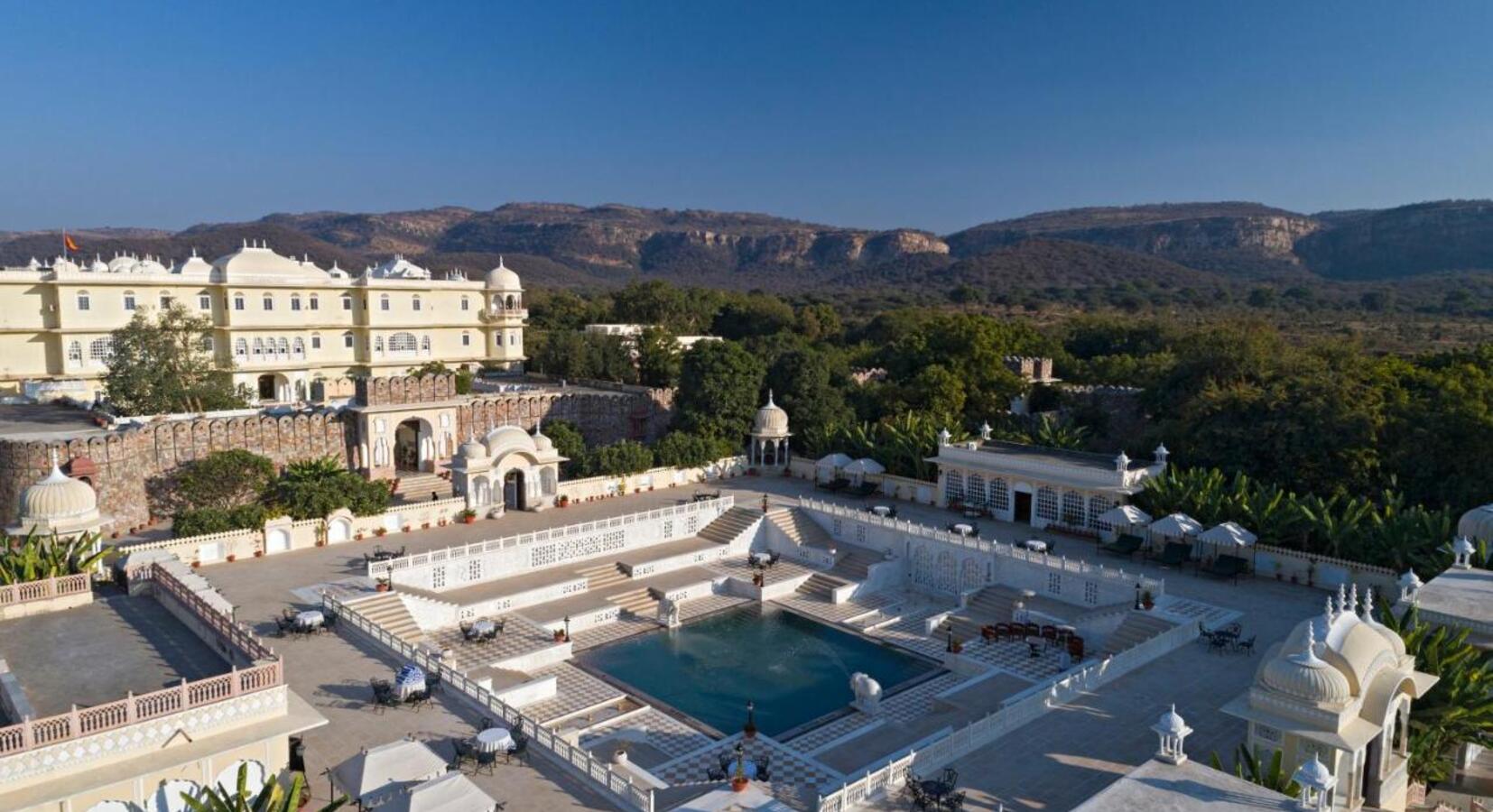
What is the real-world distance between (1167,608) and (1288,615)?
2.84 m

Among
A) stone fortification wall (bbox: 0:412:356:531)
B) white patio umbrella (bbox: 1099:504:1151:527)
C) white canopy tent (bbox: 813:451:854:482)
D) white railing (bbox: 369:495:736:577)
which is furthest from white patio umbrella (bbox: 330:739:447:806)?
white canopy tent (bbox: 813:451:854:482)

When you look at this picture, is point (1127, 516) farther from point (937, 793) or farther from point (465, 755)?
point (465, 755)

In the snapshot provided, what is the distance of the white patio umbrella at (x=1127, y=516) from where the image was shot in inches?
1168

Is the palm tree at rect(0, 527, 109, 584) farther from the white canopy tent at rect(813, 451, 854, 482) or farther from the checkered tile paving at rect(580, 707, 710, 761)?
the white canopy tent at rect(813, 451, 854, 482)

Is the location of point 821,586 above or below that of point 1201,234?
below

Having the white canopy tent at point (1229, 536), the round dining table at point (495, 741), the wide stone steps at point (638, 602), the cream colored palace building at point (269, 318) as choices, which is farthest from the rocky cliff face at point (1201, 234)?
the round dining table at point (495, 741)

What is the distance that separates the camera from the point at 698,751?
20.1 metres

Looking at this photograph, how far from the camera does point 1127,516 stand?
97.7 ft

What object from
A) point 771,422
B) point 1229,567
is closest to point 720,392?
point 771,422

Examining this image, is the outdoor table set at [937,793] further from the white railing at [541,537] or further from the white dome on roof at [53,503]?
the white dome on roof at [53,503]

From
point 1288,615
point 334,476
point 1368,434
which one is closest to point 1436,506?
point 1368,434

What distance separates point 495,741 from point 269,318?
43240mm

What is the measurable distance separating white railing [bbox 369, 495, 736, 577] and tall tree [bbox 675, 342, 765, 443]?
613 centimetres

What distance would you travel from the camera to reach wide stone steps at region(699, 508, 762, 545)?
3391 centimetres
